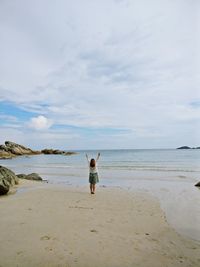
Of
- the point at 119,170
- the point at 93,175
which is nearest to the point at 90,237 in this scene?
the point at 93,175

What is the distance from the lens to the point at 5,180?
1395 cm

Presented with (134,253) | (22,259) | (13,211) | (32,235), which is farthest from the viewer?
(13,211)

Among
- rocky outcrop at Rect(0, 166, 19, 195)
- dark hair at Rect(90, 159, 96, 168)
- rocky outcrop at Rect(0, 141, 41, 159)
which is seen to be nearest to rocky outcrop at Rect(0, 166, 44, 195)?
rocky outcrop at Rect(0, 166, 19, 195)

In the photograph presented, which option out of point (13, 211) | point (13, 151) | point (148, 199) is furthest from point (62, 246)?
point (13, 151)

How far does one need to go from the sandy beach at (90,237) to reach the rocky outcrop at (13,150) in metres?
85.0

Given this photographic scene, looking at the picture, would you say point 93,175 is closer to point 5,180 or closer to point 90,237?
point 5,180

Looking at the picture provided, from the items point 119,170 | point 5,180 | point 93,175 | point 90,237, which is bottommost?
point 90,237

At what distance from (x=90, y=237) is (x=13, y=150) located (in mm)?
99489

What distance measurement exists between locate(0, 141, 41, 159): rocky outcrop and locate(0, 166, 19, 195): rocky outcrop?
250 feet

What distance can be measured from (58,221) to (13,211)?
2194 mm

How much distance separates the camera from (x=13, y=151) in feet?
330

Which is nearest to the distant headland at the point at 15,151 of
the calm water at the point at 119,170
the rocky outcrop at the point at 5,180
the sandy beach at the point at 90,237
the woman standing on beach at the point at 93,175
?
the calm water at the point at 119,170

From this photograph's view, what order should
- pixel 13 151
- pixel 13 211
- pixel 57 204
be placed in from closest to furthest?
pixel 13 211 < pixel 57 204 < pixel 13 151

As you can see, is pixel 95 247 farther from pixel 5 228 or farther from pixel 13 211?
pixel 13 211
